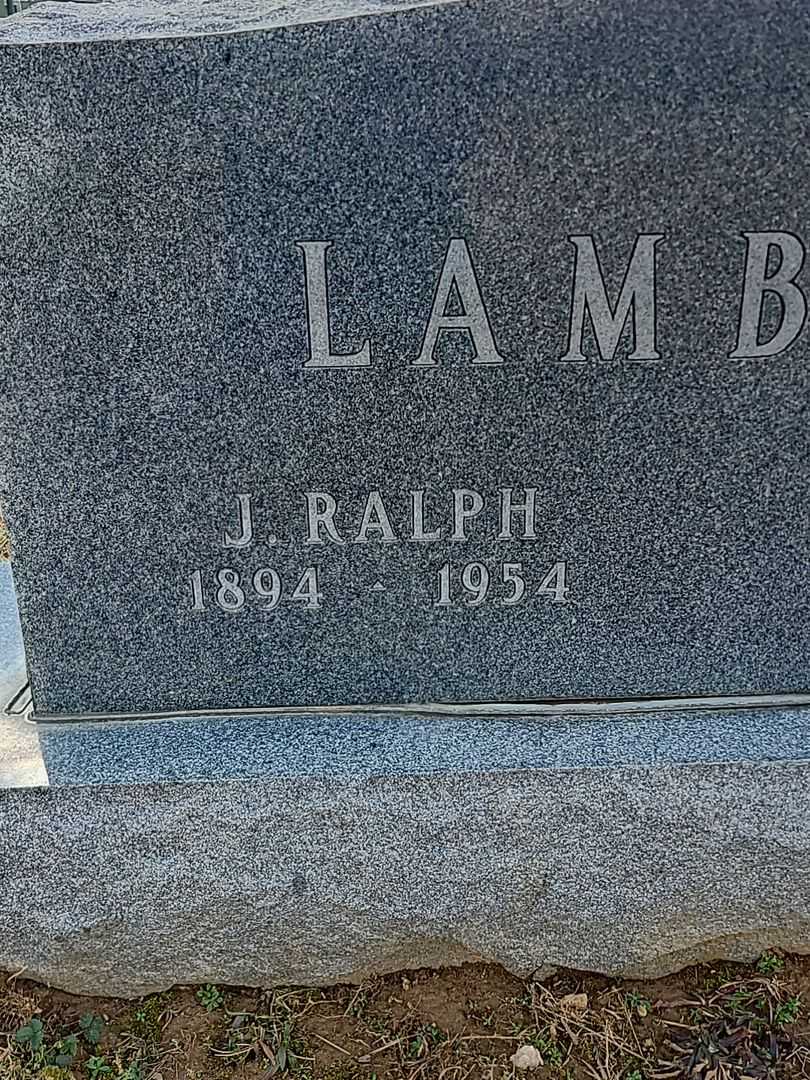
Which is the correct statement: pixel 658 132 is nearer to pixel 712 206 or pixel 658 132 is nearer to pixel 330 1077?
pixel 712 206

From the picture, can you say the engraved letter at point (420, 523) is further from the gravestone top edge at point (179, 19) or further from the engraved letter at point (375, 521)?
the gravestone top edge at point (179, 19)

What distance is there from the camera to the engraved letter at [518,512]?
1.93 m

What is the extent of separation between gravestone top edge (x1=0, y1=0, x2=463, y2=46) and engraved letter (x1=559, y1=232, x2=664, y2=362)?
49 centimetres

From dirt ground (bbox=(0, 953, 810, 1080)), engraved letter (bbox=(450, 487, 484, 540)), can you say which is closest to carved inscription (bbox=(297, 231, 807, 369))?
engraved letter (bbox=(450, 487, 484, 540))

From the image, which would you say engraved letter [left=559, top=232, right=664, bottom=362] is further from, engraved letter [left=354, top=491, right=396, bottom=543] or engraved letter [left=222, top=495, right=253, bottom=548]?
engraved letter [left=222, top=495, right=253, bottom=548]

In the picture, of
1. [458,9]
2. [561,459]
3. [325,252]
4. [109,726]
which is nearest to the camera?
[458,9]

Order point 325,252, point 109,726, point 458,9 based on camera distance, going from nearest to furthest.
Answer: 1. point 458,9
2. point 325,252
3. point 109,726

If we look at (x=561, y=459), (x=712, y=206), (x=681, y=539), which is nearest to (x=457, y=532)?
(x=561, y=459)

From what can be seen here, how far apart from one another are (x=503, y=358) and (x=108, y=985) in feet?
4.76

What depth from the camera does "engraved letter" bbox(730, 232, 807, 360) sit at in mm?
1754

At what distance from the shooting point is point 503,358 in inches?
72.0

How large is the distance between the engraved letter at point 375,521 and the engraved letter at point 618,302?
1.44 ft

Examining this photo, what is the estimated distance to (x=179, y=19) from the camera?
1741 mm

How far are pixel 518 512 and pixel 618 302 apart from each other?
1.42 ft
